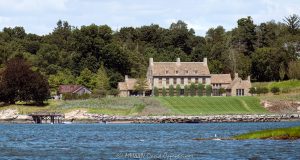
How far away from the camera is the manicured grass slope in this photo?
12706 centimetres

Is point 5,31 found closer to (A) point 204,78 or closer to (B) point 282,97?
(A) point 204,78

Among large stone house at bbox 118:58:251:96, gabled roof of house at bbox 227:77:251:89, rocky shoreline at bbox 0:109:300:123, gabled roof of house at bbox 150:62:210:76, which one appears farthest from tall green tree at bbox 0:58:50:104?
gabled roof of house at bbox 227:77:251:89

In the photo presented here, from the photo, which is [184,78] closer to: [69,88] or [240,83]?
[240,83]

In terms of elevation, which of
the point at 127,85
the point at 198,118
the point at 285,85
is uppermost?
the point at 127,85

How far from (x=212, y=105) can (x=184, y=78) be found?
2140 cm

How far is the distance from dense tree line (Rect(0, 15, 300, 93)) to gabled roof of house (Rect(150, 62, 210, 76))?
31.0 feet

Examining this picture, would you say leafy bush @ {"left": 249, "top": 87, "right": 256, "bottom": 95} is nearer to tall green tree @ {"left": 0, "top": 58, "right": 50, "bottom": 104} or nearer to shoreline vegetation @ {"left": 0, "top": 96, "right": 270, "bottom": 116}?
shoreline vegetation @ {"left": 0, "top": 96, "right": 270, "bottom": 116}

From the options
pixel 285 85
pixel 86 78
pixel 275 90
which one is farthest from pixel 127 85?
pixel 285 85

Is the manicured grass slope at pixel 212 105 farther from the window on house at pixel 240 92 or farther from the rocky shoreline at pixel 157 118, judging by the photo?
the window on house at pixel 240 92

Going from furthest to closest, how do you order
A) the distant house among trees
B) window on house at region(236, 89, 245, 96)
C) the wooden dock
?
window on house at region(236, 89, 245, 96), the distant house among trees, the wooden dock

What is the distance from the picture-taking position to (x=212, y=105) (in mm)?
130750

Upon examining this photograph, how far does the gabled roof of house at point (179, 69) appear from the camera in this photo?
150625 mm

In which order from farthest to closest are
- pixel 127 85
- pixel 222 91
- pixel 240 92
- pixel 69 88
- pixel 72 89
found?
pixel 127 85 < pixel 240 92 < pixel 222 91 < pixel 69 88 < pixel 72 89

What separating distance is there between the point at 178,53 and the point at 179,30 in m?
12.6
